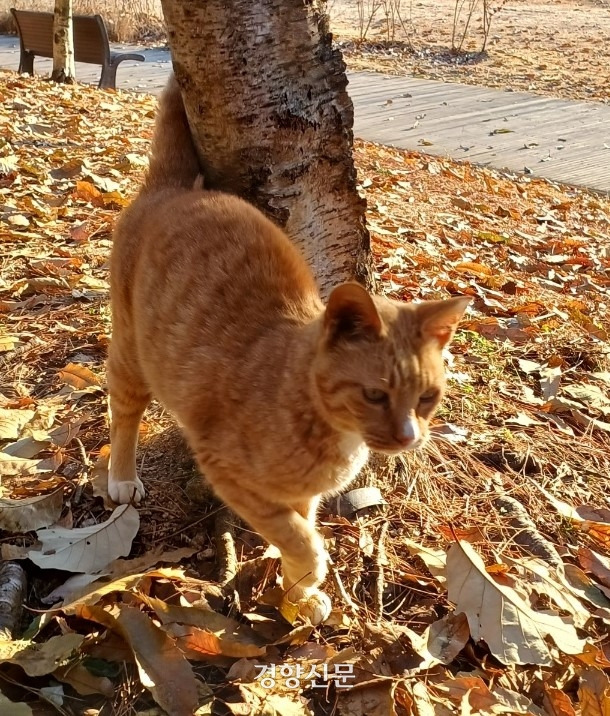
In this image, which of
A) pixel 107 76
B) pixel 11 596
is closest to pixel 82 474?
pixel 11 596

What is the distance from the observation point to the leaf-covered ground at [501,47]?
13.4 metres

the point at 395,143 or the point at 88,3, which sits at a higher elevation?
→ the point at 88,3

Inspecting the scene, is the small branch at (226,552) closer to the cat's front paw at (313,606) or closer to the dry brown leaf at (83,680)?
the cat's front paw at (313,606)

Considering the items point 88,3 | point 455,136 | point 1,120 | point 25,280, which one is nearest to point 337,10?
point 88,3

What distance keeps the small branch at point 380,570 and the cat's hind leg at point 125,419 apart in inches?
34.5

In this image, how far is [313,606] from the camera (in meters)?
2.08

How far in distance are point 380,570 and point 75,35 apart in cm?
1171

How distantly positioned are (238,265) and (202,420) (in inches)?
21.1

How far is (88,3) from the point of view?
61.2 feet

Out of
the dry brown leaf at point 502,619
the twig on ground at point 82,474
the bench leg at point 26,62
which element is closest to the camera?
the dry brown leaf at point 502,619

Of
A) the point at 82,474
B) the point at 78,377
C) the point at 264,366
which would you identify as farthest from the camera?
the point at 78,377

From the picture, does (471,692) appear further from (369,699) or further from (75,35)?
(75,35)

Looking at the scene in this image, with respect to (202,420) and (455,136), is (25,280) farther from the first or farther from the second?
(455,136)

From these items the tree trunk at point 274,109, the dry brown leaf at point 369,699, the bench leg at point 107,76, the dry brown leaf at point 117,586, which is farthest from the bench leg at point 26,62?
the dry brown leaf at point 369,699
